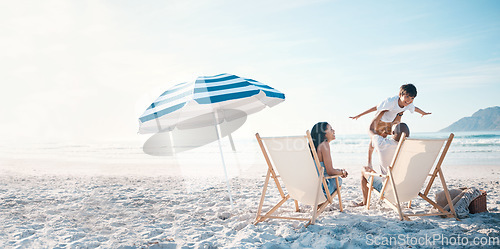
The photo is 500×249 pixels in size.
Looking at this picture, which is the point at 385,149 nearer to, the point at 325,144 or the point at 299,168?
the point at 325,144

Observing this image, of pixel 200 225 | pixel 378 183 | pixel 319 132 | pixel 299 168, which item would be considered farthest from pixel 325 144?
pixel 200 225

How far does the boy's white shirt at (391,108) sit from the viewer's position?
4191 millimetres

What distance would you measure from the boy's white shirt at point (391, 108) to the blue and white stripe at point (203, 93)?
1.49m

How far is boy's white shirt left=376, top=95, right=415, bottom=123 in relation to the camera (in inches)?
165

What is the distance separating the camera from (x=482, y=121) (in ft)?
117

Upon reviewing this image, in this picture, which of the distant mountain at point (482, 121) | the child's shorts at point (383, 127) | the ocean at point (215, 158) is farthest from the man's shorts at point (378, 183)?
the distant mountain at point (482, 121)

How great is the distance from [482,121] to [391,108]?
3968 centimetres

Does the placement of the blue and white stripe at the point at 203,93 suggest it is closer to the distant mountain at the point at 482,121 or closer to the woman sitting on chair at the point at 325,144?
the woman sitting on chair at the point at 325,144

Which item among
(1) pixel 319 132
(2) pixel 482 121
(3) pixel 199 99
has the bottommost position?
(2) pixel 482 121

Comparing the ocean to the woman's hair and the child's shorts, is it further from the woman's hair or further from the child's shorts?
the woman's hair

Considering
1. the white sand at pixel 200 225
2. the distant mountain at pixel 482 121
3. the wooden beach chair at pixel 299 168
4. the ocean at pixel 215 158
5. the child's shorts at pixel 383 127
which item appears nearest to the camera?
the white sand at pixel 200 225

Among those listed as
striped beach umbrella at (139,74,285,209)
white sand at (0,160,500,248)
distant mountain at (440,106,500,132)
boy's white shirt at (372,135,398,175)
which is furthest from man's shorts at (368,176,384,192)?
distant mountain at (440,106,500,132)

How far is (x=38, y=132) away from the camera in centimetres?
3994

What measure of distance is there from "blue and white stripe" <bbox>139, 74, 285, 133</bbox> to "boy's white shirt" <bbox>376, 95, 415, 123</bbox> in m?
1.49
